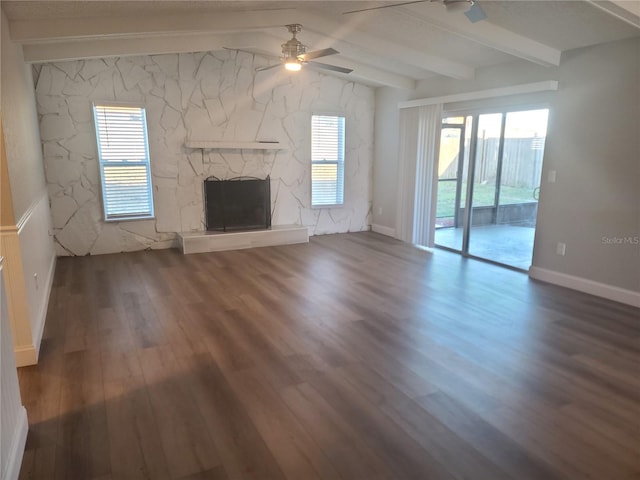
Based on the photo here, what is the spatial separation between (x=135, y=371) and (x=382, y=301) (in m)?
2.26

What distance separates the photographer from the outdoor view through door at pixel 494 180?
5035 millimetres

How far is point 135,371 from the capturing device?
108 inches

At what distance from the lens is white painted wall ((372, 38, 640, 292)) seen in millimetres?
3916

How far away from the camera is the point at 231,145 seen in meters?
6.21

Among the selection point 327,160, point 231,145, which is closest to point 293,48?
point 231,145

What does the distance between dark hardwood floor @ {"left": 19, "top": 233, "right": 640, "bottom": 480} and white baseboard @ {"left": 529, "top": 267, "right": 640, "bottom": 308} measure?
14cm

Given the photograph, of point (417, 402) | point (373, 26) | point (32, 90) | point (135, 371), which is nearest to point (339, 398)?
point (417, 402)

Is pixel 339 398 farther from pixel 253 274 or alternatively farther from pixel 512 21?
pixel 512 21

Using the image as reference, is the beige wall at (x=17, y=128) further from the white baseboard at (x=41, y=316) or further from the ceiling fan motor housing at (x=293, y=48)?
the ceiling fan motor housing at (x=293, y=48)

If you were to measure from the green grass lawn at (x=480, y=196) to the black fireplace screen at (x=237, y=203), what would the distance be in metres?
2.70

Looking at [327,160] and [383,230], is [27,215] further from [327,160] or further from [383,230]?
[383,230]

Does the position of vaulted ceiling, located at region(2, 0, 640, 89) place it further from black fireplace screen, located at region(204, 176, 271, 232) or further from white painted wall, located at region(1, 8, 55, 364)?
black fireplace screen, located at region(204, 176, 271, 232)

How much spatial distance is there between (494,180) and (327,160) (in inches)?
108

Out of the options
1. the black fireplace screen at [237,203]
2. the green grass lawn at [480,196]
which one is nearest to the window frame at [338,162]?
the black fireplace screen at [237,203]
